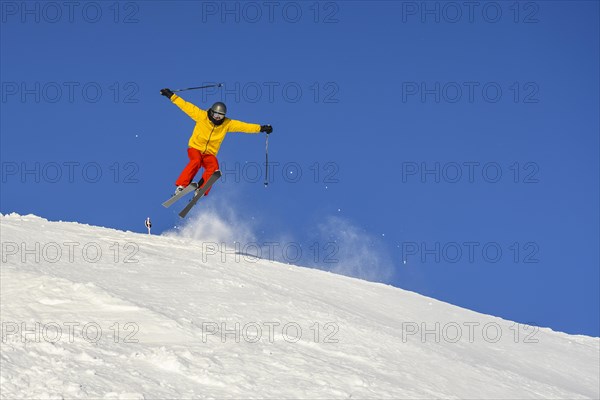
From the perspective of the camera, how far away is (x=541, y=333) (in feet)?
38.4

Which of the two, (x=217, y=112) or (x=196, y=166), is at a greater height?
(x=217, y=112)

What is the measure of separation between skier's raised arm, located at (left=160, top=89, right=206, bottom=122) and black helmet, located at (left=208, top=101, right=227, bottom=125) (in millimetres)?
249

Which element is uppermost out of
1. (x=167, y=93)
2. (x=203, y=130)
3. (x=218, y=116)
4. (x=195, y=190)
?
(x=167, y=93)

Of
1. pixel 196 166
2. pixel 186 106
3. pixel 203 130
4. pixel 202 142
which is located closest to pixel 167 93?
pixel 186 106

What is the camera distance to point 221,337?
5.92m

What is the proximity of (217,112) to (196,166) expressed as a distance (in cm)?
104

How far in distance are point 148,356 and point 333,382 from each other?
1444 mm

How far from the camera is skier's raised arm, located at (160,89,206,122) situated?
456 inches

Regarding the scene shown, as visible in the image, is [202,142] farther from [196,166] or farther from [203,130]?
[196,166]

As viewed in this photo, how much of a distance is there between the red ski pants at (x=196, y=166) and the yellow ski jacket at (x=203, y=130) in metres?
0.09

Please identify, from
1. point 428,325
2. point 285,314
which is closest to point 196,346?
point 285,314

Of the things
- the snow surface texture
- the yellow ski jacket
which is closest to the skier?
the yellow ski jacket

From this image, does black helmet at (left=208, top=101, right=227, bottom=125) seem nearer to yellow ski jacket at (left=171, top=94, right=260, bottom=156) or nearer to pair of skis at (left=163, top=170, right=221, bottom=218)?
yellow ski jacket at (left=171, top=94, right=260, bottom=156)

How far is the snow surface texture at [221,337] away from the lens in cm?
475
